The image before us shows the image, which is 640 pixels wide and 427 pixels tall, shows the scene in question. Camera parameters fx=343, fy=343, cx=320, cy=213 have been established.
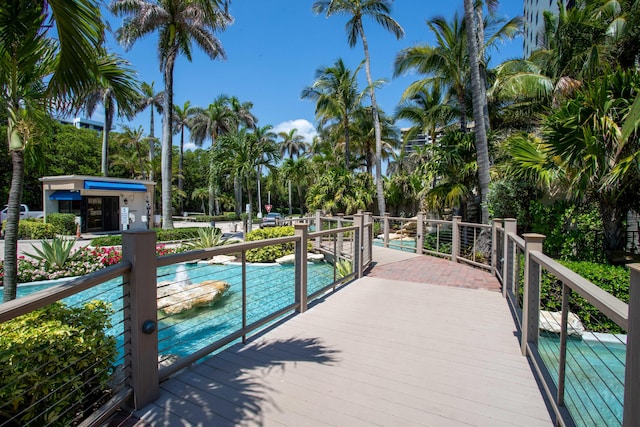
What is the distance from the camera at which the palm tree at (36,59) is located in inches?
120

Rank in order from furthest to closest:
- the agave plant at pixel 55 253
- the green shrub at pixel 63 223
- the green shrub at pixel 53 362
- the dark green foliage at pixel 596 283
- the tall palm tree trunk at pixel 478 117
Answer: the green shrub at pixel 63 223 < the agave plant at pixel 55 253 < the tall palm tree trunk at pixel 478 117 < the dark green foliage at pixel 596 283 < the green shrub at pixel 53 362

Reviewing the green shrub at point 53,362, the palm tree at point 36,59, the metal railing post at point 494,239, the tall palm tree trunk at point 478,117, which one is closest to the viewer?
the green shrub at point 53,362

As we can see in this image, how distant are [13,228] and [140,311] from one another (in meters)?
3.68

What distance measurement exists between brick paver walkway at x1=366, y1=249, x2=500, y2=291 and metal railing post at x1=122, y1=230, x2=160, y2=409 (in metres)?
5.19

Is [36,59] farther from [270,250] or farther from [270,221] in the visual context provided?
[270,221]

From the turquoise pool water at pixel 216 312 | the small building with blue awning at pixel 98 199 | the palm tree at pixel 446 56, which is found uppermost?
the palm tree at pixel 446 56

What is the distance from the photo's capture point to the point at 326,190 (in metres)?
18.1

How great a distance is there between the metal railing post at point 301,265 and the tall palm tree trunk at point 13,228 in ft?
11.5

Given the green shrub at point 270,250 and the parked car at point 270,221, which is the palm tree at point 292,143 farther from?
the green shrub at point 270,250

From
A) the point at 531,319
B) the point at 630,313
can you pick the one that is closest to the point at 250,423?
the point at 630,313

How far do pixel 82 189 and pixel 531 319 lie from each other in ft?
73.3

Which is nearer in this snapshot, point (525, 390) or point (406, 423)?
point (406, 423)

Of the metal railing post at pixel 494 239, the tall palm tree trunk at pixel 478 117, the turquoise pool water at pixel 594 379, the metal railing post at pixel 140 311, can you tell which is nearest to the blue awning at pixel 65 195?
the tall palm tree trunk at pixel 478 117

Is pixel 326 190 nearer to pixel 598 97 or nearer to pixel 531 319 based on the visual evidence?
A: pixel 598 97
